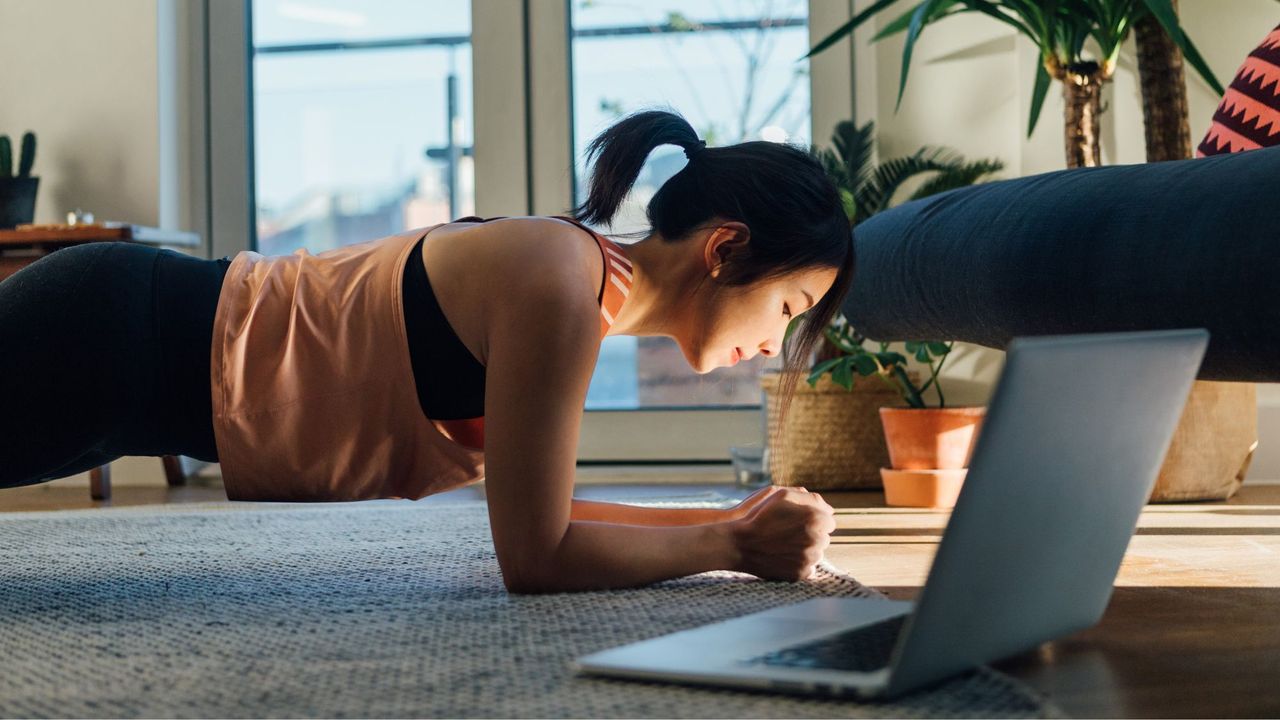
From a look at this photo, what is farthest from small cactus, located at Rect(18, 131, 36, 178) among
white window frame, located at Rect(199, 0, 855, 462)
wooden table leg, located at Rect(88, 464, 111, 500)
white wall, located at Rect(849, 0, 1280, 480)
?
white wall, located at Rect(849, 0, 1280, 480)

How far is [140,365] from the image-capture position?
1.14m

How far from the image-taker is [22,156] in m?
2.53

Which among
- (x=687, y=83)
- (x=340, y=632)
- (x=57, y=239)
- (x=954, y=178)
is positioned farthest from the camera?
(x=687, y=83)

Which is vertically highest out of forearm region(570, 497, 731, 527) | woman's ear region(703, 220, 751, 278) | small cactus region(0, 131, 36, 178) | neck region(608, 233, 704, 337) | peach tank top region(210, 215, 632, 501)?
small cactus region(0, 131, 36, 178)

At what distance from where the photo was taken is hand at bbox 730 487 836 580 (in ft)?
3.67

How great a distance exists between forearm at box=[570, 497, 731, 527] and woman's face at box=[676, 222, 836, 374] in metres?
0.15

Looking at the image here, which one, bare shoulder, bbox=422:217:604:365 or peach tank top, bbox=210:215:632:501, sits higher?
bare shoulder, bbox=422:217:604:365

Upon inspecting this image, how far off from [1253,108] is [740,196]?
0.86m

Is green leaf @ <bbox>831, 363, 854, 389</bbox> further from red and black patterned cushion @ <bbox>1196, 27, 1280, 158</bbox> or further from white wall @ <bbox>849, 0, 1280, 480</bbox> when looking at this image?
red and black patterned cushion @ <bbox>1196, 27, 1280, 158</bbox>

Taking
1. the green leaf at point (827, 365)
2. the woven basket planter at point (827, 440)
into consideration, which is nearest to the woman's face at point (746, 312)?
the green leaf at point (827, 365)

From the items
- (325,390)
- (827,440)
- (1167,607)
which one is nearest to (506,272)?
(325,390)

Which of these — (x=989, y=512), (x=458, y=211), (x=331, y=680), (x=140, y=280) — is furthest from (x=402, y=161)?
(x=989, y=512)

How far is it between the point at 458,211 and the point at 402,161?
0.57 feet

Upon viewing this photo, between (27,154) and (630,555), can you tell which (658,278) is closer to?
(630,555)
